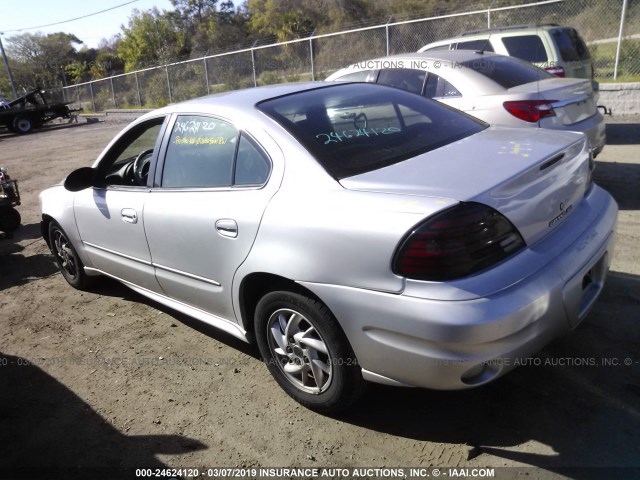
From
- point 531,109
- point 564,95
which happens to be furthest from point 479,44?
point 531,109

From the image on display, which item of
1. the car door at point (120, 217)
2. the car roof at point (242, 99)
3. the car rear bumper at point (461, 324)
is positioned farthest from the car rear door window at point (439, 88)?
the car rear bumper at point (461, 324)

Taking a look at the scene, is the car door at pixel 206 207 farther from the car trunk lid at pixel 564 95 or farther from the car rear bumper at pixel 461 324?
the car trunk lid at pixel 564 95

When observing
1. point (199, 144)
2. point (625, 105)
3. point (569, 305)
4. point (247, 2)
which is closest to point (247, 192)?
point (199, 144)

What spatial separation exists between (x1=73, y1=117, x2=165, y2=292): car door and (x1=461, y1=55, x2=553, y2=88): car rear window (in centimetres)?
358

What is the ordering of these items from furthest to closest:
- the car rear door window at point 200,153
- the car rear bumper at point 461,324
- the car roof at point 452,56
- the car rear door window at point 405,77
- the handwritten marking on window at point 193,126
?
the car rear door window at point 405,77 → the car roof at point 452,56 → the handwritten marking on window at point 193,126 → the car rear door window at point 200,153 → the car rear bumper at point 461,324

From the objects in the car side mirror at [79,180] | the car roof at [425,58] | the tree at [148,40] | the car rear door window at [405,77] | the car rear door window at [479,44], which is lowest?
the car side mirror at [79,180]

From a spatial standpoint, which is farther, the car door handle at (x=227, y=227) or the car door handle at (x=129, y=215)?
the car door handle at (x=129, y=215)

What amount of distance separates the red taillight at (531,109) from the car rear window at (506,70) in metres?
0.37

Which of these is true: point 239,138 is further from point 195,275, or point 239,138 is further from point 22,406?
point 22,406

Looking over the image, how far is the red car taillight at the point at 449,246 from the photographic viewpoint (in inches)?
86.2

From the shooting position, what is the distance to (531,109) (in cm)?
525

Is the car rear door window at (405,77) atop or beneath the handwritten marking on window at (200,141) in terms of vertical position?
atop

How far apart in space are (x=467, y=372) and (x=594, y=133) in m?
4.25

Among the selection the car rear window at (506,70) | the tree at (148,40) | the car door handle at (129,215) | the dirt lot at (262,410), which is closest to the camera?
the dirt lot at (262,410)
